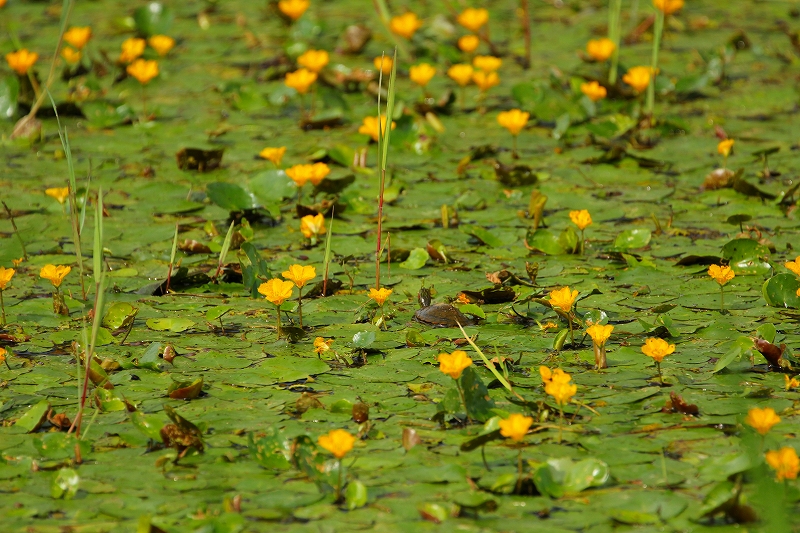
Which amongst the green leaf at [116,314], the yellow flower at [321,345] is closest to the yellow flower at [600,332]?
the yellow flower at [321,345]

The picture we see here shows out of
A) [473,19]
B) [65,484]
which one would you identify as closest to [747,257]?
[65,484]

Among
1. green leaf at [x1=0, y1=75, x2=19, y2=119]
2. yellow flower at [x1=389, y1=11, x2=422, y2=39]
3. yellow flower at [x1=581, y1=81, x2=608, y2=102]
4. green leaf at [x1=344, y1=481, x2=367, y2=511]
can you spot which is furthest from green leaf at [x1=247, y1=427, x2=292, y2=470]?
yellow flower at [x1=389, y1=11, x2=422, y2=39]

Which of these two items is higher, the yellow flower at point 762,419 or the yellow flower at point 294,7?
the yellow flower at point 294,7

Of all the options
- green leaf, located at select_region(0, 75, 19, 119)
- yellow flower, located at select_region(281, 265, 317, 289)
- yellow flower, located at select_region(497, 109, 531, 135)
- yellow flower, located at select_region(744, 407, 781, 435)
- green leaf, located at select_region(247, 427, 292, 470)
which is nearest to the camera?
yellow flower, located at select_region(744, 407, 781, 435)

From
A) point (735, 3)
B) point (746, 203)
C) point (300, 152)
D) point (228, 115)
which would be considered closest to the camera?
point (746, 203)

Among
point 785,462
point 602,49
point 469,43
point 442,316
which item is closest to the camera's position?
point 785,462

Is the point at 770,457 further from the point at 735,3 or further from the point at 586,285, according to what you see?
the point at 735,3

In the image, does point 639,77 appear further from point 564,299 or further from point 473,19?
point 564,299

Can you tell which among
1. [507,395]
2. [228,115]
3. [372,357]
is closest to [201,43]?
[228,115]

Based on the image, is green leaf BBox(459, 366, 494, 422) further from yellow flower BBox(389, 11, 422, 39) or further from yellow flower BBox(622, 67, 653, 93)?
yellow flower BBox(389, 11, 422, 39)

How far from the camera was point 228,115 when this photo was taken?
170 inches

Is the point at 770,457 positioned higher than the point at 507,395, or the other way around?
the point at 770,457

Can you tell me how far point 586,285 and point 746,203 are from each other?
→ 0.95 m

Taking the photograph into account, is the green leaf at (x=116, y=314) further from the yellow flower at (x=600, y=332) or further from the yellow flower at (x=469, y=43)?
the yellow flower at (x=469, y=43)
